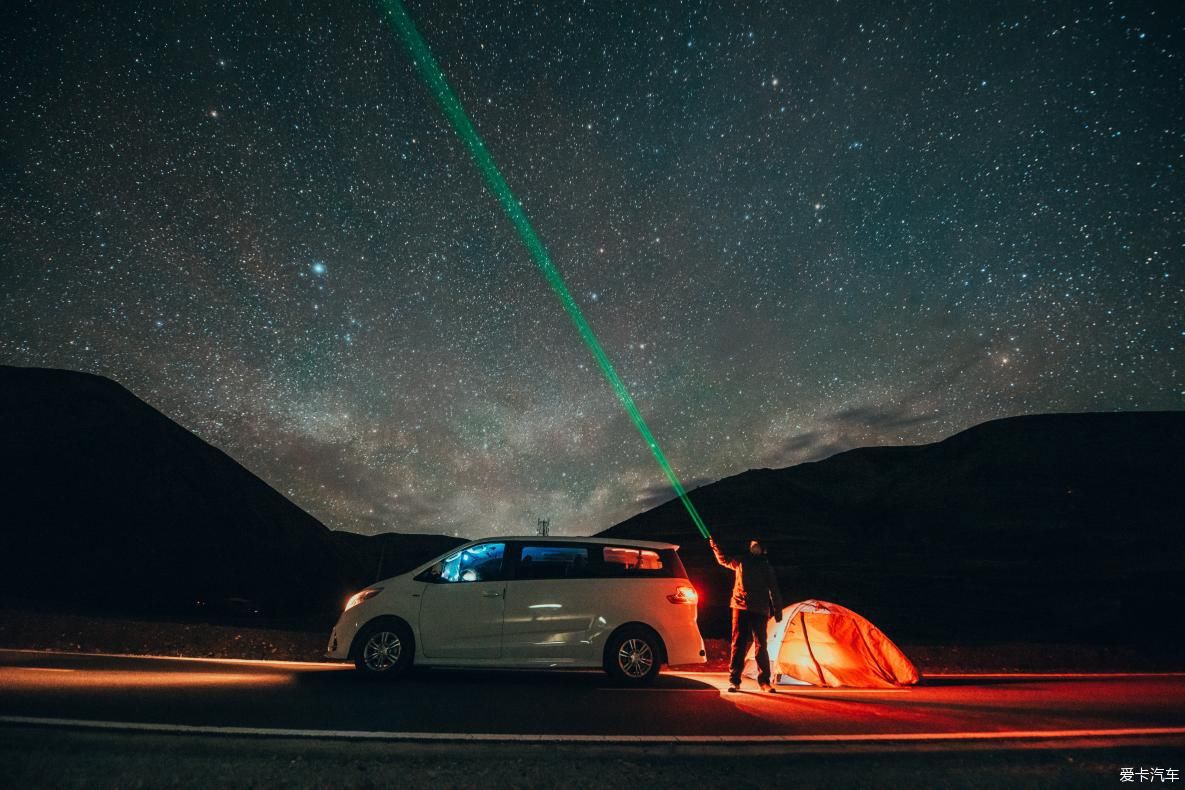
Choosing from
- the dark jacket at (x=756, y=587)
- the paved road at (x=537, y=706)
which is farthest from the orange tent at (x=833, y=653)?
the dark jacket at (x=756, y=587)

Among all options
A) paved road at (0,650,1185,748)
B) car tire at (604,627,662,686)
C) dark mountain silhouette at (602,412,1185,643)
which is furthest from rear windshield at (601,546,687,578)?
dark mountain silhouette at (602,412,1185,643)

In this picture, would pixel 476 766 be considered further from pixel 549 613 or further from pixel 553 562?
pixel 553 562

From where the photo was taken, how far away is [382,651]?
7.94 meters

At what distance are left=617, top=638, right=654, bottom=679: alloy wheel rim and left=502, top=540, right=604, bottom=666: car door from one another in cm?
37

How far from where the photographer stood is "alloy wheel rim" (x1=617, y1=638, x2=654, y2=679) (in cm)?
801

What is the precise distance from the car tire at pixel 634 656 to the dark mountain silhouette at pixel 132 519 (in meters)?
37.6

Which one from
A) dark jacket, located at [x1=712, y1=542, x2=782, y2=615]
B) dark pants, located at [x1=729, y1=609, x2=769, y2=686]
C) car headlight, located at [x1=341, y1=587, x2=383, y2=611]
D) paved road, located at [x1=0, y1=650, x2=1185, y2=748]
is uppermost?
dark jacket, located at [x1=712, y1=542, x2=782, y2=615]

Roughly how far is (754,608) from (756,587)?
0.28 meters

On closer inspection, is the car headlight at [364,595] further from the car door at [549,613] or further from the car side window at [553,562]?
the car side window at [553,562]

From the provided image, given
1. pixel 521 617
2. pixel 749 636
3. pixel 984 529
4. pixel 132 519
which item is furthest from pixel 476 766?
pixel 984 529

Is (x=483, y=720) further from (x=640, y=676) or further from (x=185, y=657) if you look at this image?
(x=185, y=657)

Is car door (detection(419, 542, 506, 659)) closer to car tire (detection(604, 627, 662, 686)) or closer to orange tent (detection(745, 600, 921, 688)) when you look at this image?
car tire (detection(604, 627, 662, 686))

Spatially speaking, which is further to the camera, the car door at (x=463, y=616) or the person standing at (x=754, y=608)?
the person standing at (x=754, y=608)

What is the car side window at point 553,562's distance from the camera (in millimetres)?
8383
